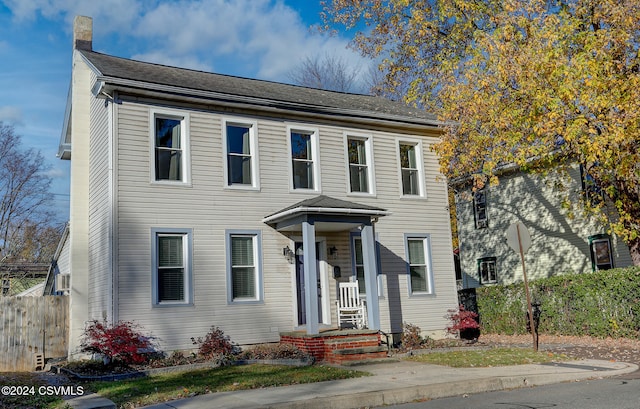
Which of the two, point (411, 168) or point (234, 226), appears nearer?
point (234, 226)

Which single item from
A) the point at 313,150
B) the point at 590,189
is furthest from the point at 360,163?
the point at 590,189

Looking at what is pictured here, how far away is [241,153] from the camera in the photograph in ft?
49.8

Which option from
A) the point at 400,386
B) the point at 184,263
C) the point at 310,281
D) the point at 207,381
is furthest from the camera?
the point at 184,263

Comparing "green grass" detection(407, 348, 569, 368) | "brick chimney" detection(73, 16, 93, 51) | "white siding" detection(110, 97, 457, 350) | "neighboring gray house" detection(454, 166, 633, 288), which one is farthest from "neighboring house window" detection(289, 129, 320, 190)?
"neighboring gray house" detection(454, 166, 633, 288)

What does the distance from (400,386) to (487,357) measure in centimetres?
449

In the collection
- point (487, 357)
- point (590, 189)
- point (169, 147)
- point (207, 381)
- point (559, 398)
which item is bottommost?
point (559, 398)

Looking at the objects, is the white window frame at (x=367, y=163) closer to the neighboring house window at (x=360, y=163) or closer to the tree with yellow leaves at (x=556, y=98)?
the neighboring house window at (x=360, y=163)

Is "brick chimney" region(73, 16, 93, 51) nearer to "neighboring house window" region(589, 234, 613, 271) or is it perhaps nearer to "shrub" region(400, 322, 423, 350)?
"shrub" region(400, 322, 423, 350)

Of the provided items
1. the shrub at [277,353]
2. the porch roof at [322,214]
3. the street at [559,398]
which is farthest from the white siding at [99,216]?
the street at [559,398]

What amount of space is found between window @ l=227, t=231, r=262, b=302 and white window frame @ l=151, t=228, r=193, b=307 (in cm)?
95

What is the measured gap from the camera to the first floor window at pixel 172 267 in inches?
531

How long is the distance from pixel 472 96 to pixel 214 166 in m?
7.68

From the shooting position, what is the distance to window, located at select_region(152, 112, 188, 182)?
554 inches

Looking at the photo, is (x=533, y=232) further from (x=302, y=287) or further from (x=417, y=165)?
(x=302, y=287)
